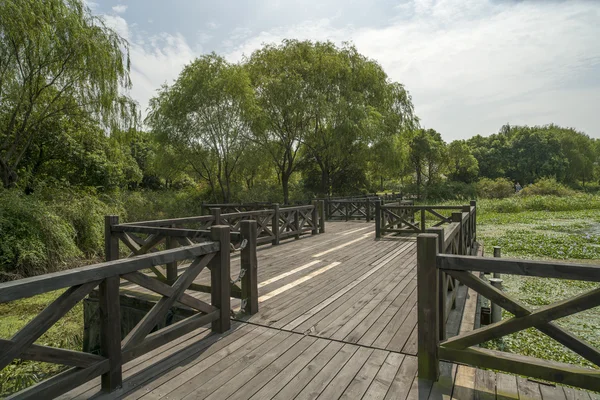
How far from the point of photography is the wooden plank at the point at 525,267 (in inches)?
76.1

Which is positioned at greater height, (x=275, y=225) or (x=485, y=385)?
(x=275, y=225)

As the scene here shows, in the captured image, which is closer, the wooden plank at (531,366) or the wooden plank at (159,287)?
the wooden plank at (531,366)

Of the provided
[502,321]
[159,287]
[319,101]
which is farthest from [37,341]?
[319,101]

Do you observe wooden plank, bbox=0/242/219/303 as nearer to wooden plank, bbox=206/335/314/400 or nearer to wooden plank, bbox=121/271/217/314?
wooden plank, bbox=121/271/217/314

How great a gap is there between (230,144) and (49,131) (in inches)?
276

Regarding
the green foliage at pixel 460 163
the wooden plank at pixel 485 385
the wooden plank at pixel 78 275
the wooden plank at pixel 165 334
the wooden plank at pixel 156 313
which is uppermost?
the green foliage at pixel 460 163

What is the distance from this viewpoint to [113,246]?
4.56 meters

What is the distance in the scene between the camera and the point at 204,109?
15242mm

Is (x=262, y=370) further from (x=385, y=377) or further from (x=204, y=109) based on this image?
(x=204, y=109)

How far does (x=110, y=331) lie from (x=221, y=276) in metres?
1.09

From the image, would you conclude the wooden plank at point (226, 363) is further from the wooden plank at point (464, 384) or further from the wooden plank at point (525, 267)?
the wooden plank at point (525, 267)

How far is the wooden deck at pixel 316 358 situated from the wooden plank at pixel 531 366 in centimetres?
17

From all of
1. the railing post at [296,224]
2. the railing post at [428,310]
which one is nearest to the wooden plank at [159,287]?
the railing post at [428,310]

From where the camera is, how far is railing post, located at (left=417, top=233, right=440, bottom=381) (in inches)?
94.4
